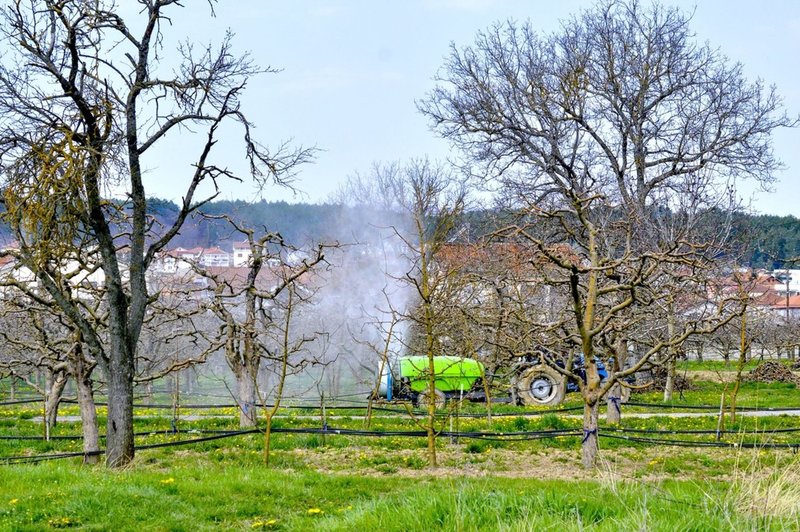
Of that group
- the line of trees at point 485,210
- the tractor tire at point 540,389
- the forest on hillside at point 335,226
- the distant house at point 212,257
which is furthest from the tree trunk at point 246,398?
the distant house at point 212,257

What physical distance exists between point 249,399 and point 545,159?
18.0 m

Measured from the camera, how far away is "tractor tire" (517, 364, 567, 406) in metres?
24.2

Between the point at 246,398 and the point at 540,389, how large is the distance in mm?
11137

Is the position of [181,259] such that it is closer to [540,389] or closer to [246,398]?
[246,398]

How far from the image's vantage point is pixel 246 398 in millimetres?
16938

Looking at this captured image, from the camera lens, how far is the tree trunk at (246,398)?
1667cm

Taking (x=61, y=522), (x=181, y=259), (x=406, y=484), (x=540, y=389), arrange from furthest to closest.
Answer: (x=540, y=389), (x=181, y=259), (x=406, y=484), (x=61, y=522)

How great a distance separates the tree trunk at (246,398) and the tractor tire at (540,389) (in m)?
9.45

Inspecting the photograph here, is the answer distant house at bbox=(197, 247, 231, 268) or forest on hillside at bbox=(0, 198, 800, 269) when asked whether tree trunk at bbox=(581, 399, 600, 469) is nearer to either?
forest on hillside at bbox=(0, 198, 800, 269)

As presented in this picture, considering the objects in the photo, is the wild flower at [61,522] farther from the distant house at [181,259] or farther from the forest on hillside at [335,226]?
the forest on hillside at [335,226]

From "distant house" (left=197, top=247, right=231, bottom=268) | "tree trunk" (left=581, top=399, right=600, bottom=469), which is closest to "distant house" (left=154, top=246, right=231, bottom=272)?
"distant house" (left=197, top=247, right=231, bottom=268)

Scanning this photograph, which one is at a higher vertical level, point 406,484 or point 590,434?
point 590,434

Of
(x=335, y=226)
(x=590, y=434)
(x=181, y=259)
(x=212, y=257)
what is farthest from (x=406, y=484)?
(x=212, y=257)

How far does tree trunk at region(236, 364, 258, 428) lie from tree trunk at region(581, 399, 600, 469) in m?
7.72
